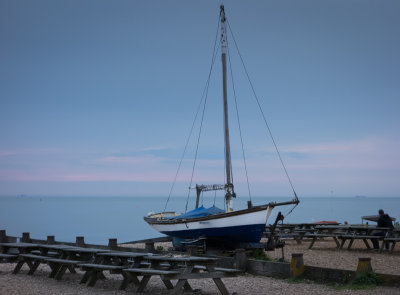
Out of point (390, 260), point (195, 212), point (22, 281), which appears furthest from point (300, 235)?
point (22, 281)

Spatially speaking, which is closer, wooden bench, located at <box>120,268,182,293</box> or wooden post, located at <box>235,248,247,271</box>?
wooden bench, located at <box>120,268,182,293</box>

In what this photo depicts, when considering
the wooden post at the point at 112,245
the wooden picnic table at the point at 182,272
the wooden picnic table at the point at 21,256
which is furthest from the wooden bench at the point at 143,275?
the wooden post at the point at 112,245

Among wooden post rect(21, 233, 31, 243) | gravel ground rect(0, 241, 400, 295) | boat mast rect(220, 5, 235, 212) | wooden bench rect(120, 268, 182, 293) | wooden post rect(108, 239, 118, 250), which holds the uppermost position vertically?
boat mast rect(220, 5, 235, 212)

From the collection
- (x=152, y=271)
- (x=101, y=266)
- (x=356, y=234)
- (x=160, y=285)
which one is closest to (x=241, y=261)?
(x=160, y=285)

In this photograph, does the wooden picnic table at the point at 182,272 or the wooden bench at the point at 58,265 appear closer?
the wooden picnic table at the point at 182,272

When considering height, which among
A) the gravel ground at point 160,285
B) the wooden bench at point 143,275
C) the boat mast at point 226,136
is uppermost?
the boat mast at point 226,136

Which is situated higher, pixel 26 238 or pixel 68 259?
pixel 26 238

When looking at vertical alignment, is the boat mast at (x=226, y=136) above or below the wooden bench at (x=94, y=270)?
above

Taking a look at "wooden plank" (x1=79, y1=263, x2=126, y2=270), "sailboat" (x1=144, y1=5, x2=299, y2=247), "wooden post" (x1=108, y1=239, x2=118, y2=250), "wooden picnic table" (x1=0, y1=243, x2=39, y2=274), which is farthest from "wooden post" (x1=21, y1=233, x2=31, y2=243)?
"wooden plank" (x1=79, y1=263, x2=126, y2=270)

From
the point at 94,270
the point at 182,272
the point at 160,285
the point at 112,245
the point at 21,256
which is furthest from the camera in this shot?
the point at 112,245

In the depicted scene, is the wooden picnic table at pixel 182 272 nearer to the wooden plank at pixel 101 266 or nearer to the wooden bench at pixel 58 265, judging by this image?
the wooden plank at pixel 101 266

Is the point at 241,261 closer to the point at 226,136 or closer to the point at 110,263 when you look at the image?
the point at 110,263

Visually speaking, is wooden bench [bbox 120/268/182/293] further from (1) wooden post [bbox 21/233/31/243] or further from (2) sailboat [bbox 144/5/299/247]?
(1) wooden post [bbox 21/233/31/243]

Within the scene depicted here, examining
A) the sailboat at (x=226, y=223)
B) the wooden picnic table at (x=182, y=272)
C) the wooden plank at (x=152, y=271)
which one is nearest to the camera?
the wooden plank at (x=152, y=271)
